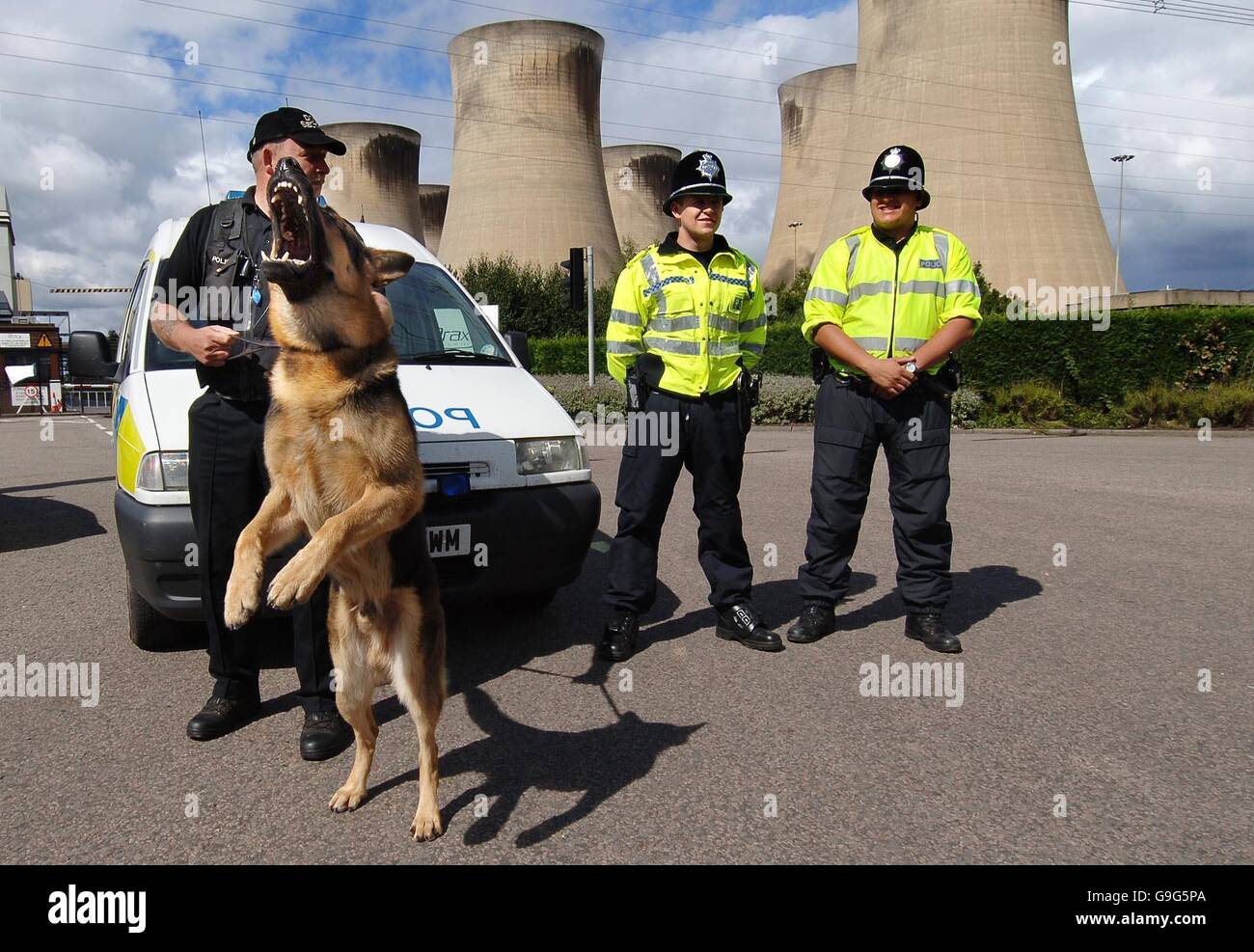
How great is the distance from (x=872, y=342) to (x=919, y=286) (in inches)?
13.4

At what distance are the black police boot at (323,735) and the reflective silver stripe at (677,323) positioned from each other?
225 cm

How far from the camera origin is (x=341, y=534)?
2.40 metres

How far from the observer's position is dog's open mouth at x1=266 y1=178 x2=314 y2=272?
94.3 inches

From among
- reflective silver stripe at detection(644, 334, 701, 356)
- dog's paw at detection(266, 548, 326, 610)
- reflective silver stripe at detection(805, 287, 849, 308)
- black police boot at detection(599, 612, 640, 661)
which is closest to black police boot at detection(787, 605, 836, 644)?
black police boot at detection(599, 612, 640, 661)

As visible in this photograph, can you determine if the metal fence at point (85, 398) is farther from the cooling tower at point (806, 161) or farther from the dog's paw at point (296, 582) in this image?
the dog's paw at point (296, 582)

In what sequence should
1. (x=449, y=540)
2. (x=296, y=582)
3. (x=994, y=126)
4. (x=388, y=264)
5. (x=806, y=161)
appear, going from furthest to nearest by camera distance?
(x=806, y=161), (x=994, y=126), (x=449, y=540), (x=388, y=264), (x=296, y=582)

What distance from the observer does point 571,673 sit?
4.03 meters

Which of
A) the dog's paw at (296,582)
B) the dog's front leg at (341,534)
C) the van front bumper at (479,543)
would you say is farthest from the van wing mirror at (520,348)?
the dog's paw at (296,582)

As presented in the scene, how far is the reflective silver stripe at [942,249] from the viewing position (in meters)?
4.42

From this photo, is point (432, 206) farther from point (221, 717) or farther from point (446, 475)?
point (221, 717)

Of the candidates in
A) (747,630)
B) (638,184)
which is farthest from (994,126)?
(747,630)

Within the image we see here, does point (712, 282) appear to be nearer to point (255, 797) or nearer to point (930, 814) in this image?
point (930, 814)

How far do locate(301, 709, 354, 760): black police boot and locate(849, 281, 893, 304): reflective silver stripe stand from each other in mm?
3024

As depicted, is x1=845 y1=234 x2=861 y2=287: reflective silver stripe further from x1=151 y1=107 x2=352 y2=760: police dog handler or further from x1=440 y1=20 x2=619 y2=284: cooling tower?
x1=440 y1=20 x2=619 y2=284: cooling tower
